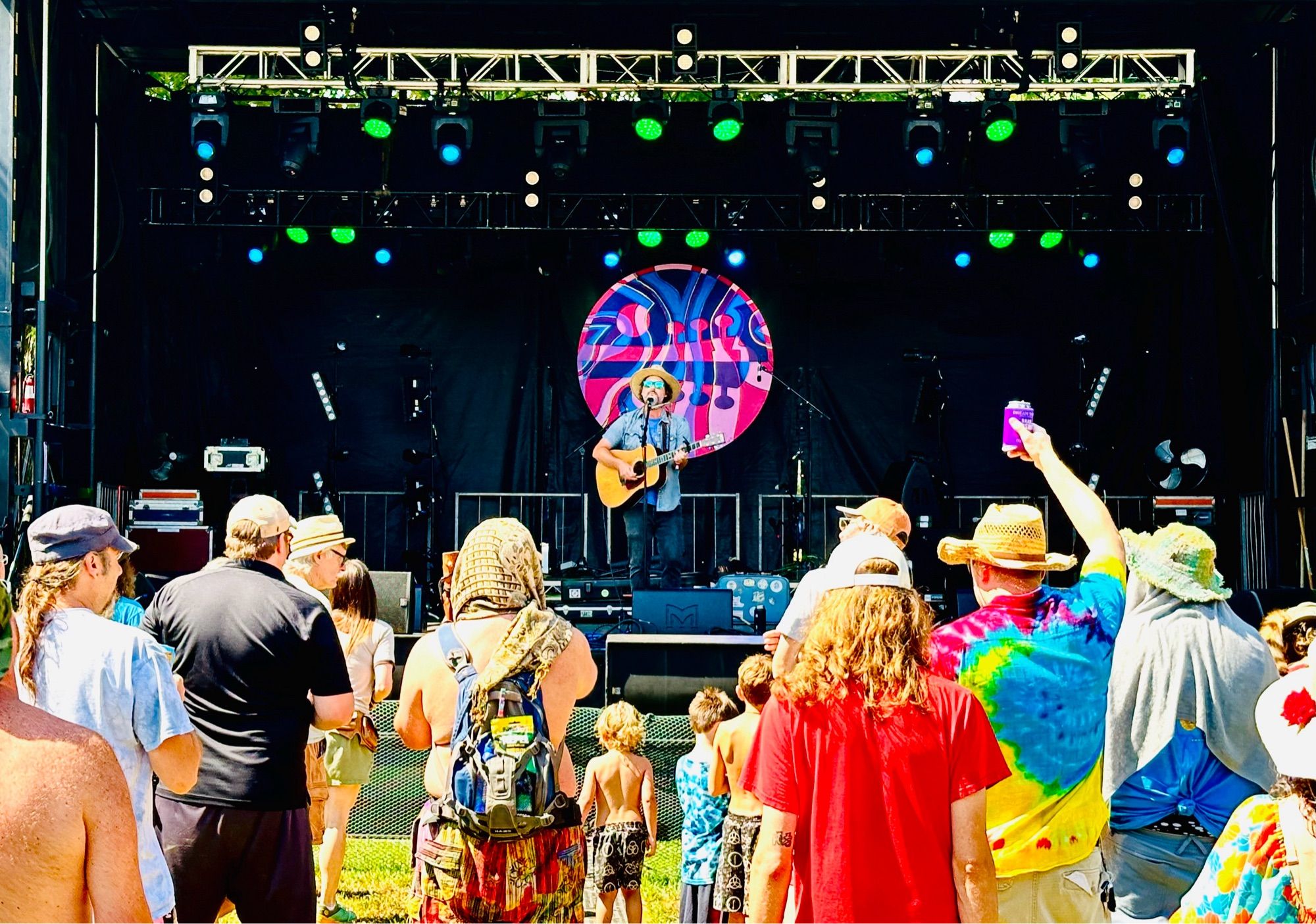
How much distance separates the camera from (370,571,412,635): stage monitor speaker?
9.71m

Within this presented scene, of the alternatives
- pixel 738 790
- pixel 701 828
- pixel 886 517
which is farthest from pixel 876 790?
pixel 701 828

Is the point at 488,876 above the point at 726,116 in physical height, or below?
below

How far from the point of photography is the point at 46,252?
9062 mm

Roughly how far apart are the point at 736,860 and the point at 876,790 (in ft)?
6.70

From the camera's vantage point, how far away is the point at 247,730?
11.1 feet

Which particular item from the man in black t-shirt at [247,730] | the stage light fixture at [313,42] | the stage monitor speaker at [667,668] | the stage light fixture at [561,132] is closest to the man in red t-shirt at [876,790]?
the man in black t-shirt at [247,730]

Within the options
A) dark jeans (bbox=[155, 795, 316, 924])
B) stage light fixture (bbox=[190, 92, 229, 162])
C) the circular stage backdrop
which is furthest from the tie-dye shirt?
the circular stage backdrop

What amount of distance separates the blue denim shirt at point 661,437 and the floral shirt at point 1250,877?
886cm

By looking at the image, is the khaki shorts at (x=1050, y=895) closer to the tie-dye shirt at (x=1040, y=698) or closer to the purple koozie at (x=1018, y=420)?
the tie-dye shirt at (x=1040, y=698)

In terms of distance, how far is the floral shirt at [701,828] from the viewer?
4633mm

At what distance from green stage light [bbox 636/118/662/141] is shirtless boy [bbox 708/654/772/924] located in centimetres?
656

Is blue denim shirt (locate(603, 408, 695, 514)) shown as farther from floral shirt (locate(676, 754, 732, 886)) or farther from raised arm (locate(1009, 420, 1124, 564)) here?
raised arm (locate(1009, 420, 1124, 564))

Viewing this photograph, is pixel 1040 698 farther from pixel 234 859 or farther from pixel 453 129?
pixel 453 129

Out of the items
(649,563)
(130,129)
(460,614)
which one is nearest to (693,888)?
(460,614)
